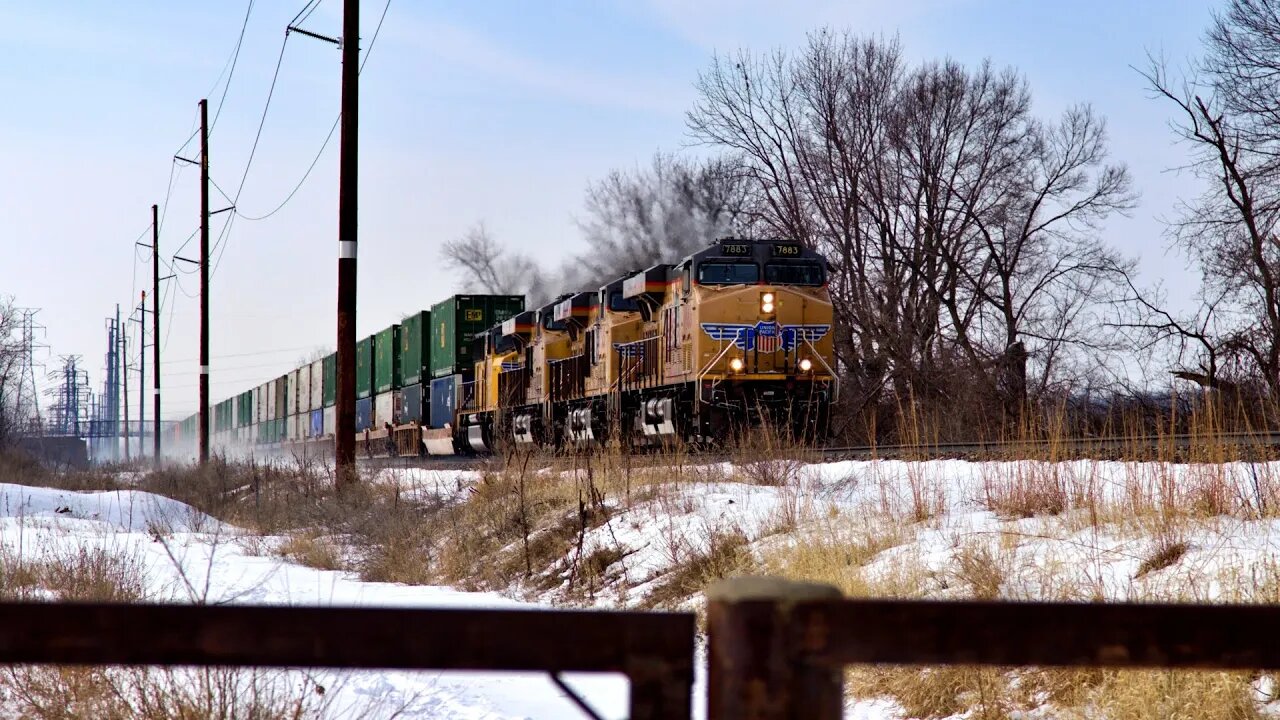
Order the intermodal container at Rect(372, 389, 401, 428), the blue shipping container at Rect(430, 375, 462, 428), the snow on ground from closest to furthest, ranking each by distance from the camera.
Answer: the snow on ground → the blue shipping container at Rect(430, 375, 462, 428) → the intermodal container at Rect(372, 389, 401, 428)

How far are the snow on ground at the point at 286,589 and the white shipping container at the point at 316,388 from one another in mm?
17881

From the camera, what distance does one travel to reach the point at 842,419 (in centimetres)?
2408

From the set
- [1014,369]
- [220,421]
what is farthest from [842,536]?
[220,421]

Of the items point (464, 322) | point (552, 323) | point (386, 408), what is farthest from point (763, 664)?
point (386, 408)

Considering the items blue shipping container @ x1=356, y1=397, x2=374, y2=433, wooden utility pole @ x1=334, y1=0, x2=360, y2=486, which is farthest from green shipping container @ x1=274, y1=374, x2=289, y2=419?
wooden utility pole @ x1=334, y1=0, x2=360, y2=486

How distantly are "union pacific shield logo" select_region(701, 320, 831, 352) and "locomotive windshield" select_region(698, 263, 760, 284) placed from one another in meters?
0.65

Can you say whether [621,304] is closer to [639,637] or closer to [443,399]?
[443,399]

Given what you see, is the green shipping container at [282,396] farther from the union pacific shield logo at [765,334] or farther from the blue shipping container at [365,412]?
the union pacific shield logo at [765,334]

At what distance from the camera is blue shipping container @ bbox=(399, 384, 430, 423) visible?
2858 cm

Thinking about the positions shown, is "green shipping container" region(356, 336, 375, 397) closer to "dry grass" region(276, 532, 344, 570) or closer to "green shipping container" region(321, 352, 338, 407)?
"green shipping container" region(321, 352, 338, 407)

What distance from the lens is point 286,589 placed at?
8156 millimetres

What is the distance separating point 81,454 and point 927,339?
168ft

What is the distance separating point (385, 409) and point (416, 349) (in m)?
4.08

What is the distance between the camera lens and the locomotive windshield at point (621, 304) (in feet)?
60.3
